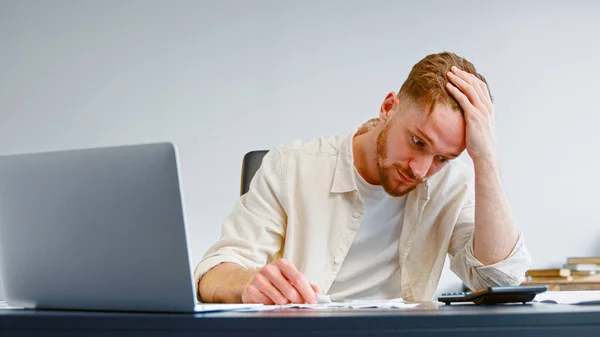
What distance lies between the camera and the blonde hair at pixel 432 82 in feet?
4.62

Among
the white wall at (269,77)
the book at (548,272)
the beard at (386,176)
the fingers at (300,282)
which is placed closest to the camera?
the fingers at (300,282)

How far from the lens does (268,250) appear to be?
61.2 inches

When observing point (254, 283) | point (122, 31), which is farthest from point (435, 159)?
point (122, 31)

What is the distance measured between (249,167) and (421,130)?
502 millimetres

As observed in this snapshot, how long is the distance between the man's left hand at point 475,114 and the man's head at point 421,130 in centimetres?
2

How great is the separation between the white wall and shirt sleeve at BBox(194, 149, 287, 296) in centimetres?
178

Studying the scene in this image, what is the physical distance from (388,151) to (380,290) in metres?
0.34

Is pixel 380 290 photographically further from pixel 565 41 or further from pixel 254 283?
pixel 565 41

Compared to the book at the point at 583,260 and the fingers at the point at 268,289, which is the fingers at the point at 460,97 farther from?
the book at the point at 583,260

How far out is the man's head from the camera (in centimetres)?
140

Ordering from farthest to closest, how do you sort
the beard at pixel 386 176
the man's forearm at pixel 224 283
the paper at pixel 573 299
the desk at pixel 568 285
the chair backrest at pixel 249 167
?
the desk at pixel 568 285 → the chair backrest at pixel 249 167 → the beard at pixel 386 176 → the man's forearm at pixel 224 283 → the paper at pixel 573 299

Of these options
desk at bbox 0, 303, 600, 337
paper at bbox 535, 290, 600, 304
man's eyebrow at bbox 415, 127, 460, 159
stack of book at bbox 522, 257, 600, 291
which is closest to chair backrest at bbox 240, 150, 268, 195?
man's eyebrow at bbox 415, 127, 460, 159

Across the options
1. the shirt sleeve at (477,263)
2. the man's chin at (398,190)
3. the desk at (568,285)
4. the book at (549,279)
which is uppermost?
the man's chin at (398,190)

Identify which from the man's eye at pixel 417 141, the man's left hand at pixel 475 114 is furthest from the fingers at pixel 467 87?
the man's eye at pixel 417 141
